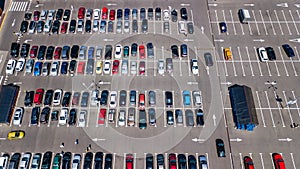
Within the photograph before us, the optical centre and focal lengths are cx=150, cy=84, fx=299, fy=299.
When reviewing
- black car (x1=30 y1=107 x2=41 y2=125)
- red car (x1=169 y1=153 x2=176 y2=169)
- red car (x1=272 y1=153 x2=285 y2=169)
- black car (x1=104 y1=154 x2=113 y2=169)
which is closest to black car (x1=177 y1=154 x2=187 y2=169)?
red car (x1=169 y1=153 x2=176 y2=169)

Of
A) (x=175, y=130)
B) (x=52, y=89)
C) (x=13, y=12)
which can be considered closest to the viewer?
(x=175, y=130)

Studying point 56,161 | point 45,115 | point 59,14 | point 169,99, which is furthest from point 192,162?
point 59,14

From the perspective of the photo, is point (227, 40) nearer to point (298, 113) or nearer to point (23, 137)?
point (298, 113)

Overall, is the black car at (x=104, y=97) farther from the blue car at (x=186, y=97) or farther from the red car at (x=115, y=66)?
the blue car at (x=186, y=97)

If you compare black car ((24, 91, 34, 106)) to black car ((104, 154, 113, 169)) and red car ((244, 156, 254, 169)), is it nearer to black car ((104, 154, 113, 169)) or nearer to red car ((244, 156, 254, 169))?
black car ((104, 154, 113, 169))

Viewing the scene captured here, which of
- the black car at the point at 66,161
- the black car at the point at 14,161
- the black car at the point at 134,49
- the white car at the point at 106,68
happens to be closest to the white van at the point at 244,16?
the black car at the point at 134,49

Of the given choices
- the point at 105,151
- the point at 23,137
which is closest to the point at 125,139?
the point at 105,151

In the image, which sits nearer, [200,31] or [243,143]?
[243,143]
